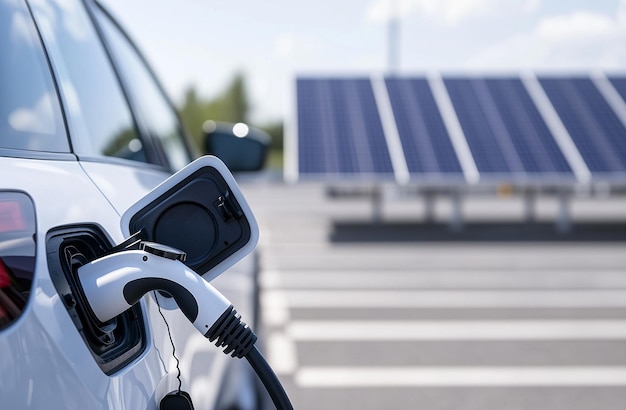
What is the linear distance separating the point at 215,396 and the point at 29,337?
0.91m

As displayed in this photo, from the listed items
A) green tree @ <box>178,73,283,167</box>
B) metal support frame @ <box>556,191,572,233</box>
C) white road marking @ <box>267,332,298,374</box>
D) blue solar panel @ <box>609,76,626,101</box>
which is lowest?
white road marking @ <box>267,332,298,374</box>

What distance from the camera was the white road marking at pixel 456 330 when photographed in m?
5.25

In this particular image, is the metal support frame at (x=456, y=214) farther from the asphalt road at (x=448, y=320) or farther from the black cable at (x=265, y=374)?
the black cable at (x=265, y=374)

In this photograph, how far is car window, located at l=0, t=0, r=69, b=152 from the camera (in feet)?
3.29

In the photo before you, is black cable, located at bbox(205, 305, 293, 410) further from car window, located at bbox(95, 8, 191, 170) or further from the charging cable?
car window, located at bbox(95, 8, 191, 170)

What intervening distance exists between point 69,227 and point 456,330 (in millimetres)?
4906

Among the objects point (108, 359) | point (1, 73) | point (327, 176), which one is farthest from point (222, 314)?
point (327, 176)

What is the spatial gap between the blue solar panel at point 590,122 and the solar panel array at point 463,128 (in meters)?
0.02

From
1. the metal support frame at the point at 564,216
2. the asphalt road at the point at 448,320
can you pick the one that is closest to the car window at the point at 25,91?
the asphalt road at the point at 448,320

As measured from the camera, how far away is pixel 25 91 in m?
1.08

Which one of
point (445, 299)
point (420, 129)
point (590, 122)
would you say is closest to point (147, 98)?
point (445, 299)

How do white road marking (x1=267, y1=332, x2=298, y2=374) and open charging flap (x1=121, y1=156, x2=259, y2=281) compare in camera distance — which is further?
white road marking (x1=267, y1=332, x2=298, y2=374)

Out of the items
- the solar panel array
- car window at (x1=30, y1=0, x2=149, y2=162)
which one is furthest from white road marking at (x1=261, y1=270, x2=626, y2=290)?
car window at (x1=30, y1=0, x2=149, y2=162)

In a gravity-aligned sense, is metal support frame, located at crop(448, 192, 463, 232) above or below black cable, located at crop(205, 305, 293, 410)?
above
